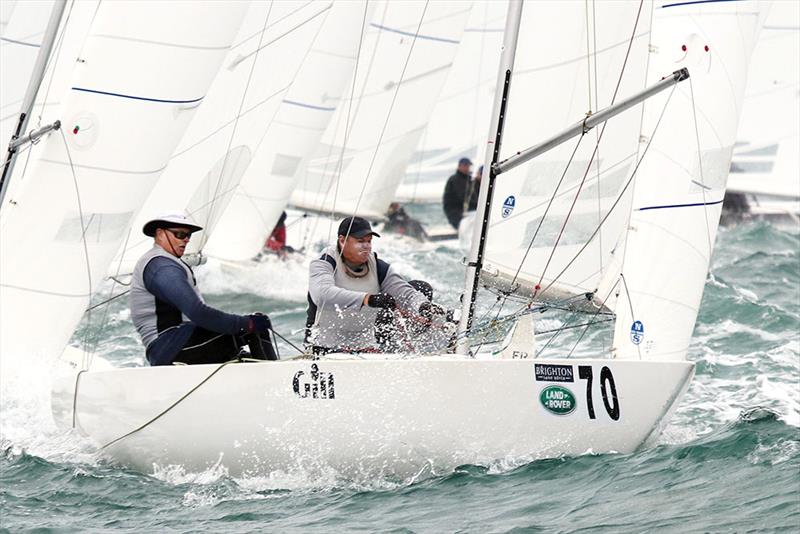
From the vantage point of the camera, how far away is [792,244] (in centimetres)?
1708

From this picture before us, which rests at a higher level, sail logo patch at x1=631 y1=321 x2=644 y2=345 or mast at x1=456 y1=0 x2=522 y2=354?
mast at x1=456 y1=0 x2=522 y2=354

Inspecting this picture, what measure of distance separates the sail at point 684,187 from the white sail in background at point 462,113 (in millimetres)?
12475

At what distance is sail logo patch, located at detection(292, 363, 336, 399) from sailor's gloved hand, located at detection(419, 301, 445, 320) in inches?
24.6

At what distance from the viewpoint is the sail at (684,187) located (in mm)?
7699

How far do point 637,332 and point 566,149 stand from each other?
3.12 ft

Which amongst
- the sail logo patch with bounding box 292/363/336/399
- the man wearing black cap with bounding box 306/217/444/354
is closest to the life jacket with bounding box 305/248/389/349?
the man wearing black cap with bounding box 306/217/444/354

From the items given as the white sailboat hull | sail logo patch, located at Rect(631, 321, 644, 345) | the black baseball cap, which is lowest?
the white sailboat hull

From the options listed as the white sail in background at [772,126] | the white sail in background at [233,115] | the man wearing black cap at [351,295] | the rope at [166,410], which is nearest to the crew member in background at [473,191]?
the white sail in background at [772,126]

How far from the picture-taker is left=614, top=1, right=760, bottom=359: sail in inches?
303

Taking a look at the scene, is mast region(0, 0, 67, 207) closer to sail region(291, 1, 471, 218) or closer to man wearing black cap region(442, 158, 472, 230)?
sail region(291, 1, 471, 218)

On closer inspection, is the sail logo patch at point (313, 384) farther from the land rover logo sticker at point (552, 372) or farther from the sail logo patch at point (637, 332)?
the sail logo patch at point (637, 332)

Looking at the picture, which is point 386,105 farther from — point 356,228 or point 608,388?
point 608,388

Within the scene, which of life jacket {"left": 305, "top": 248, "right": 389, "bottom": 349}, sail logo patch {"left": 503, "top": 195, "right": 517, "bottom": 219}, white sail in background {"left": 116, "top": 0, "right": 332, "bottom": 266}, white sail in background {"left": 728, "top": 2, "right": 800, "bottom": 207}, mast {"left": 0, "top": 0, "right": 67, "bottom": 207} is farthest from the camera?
white sail in background {"left": 728, "top": 2, "right": 800, "bottom": 207}

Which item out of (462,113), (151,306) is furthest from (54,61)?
(462,113)
